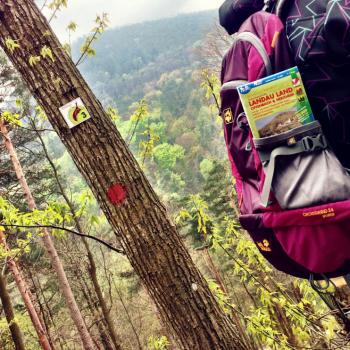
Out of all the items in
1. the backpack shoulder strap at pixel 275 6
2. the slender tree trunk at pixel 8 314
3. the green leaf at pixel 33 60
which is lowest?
the slender tree trunk at pixel 8 314

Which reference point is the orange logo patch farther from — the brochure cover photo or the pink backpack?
the brochure cover photo

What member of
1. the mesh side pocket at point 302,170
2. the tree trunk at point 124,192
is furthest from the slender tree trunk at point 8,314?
the mesh side pocket at point 302,170

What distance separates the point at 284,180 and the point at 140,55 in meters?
164

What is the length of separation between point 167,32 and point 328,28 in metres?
183

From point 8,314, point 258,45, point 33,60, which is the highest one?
point 33,60

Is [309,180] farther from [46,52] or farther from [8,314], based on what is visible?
[8,314]

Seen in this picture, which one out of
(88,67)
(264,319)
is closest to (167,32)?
(88,67)

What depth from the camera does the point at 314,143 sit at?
3.94ft

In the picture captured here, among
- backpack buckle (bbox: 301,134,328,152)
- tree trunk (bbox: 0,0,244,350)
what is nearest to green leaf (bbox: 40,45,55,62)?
tree trunk (bbox: 0,0,244,350)

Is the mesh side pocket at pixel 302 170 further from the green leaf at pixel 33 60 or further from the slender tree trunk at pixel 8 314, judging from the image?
the slender tree trunk at pixel 8 314

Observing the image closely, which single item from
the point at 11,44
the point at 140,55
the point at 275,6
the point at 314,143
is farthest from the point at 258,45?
the point at 140,55

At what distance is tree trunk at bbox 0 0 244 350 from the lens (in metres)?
1.91

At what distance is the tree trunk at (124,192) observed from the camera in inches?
75.0

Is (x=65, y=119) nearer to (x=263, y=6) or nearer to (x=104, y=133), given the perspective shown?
(x=104, y=133)
